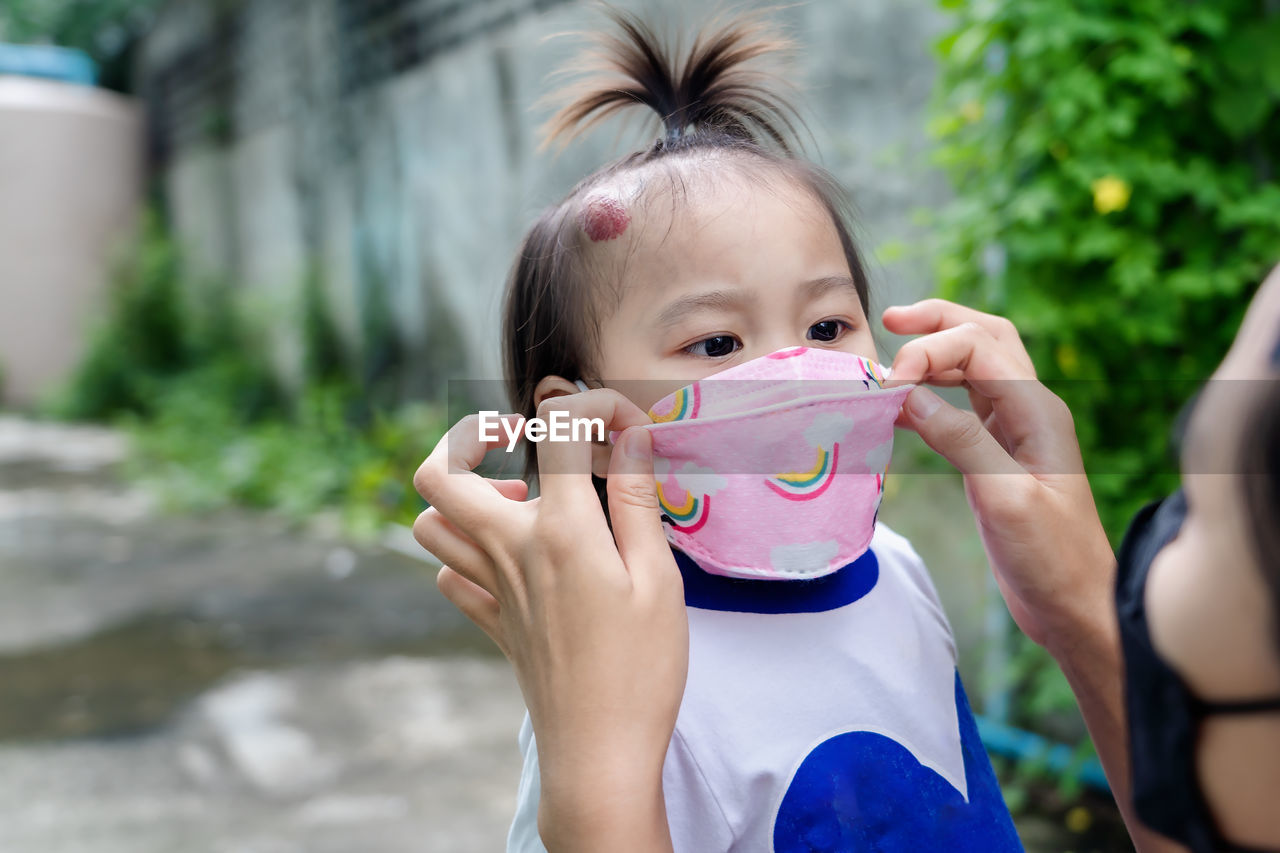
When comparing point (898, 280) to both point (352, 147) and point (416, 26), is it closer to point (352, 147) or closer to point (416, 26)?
point (416, 26)

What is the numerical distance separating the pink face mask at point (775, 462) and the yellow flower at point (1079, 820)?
1.77m

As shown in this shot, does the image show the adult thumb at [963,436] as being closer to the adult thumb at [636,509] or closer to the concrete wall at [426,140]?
the adult thumb at [636,509]

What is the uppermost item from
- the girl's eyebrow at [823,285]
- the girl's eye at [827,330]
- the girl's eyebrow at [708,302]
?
the girl's eyebrow at [823,285]

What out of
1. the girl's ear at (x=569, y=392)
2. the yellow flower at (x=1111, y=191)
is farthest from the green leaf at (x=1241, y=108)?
the girl's ear at (x=569, y=392)

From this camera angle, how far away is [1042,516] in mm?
984

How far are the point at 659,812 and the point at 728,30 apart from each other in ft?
3.17

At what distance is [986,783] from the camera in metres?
1.05

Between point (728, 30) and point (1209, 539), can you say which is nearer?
point (1209, 539)

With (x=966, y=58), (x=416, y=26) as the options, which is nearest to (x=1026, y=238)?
(x=966, y=58)

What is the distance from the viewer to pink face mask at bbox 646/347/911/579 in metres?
0.97

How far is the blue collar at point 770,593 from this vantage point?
1048 mm

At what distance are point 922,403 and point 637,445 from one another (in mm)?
296

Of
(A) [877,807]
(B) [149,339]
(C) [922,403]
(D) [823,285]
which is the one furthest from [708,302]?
(B) [149,339]

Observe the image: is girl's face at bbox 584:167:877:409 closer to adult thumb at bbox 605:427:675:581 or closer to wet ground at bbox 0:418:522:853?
adult thumb at bbox 605:427:675:581
